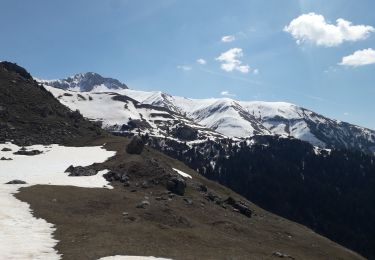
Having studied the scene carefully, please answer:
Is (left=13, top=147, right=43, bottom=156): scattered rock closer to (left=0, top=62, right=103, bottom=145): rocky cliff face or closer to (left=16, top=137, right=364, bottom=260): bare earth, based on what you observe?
(left=0, top=62, right=103, bottom=145): rocky cliff face

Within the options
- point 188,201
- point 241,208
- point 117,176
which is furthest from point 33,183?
point 241,208

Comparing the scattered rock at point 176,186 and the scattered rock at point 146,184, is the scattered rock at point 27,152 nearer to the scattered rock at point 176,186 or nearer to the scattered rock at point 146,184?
the scattered rock at point 146,184

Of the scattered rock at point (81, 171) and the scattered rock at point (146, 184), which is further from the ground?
the scattered rock at point (81, 171)

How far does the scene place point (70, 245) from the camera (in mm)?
39094

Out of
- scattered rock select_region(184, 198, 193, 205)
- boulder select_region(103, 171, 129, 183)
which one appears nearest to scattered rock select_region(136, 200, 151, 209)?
scattered rock select_region(184, 198, 193, 205)

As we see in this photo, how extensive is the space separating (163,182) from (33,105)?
102001 mm

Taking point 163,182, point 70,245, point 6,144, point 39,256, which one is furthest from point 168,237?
point 6,144

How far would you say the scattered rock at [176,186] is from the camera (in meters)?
85.2

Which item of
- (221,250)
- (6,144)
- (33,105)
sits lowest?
(221,250)

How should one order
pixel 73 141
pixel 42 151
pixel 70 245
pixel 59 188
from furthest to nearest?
pixel 73 141 < pixel 42 151 < pixel 59 188 < pixel 70 245

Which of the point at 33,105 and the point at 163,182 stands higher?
the point at 33,105

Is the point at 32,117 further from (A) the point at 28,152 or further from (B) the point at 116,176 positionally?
(B) the point at 116,176

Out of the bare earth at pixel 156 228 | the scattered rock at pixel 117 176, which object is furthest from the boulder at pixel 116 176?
the bare earth at pixel 156 228

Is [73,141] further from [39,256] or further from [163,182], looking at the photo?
[39,256]
